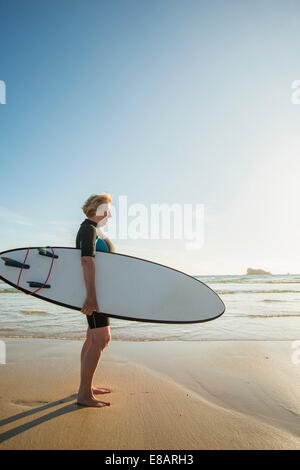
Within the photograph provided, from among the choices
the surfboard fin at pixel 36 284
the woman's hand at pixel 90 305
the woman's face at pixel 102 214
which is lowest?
the woman's hand at pixel 90 305

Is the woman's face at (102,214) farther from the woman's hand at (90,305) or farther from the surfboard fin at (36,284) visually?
the surfboard fin at (36,284)

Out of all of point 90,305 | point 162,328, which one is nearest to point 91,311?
point 90,305

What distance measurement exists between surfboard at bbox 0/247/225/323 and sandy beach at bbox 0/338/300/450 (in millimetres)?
661

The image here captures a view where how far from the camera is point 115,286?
2742 millimetres

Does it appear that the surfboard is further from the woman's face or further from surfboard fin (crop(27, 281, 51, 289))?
the woman's face

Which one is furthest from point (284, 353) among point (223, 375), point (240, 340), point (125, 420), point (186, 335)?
point (125, 420)

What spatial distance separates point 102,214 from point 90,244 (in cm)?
34

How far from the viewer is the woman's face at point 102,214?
2.34 metres

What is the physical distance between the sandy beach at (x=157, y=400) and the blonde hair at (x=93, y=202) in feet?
4.93

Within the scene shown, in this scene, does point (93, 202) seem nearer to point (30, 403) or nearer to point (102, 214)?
point (102, 214)

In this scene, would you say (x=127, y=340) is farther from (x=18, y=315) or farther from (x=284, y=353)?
(x=18, y=315)

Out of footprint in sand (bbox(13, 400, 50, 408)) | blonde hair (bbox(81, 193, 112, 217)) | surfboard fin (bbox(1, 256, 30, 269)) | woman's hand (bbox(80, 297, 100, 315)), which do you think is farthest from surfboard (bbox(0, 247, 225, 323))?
footprint in sand (bbox(13, 400, 50, 408))

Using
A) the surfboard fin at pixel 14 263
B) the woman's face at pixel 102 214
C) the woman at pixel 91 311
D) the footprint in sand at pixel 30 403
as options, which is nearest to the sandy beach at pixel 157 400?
the footprint in sand at pixel 30 403

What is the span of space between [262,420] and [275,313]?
6054mm
